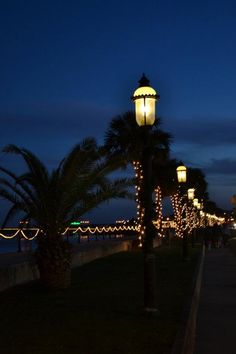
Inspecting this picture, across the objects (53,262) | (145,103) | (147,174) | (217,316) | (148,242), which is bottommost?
(217,316)

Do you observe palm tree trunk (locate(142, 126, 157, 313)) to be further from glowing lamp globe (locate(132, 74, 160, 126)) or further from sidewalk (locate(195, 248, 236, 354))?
sidewalk (locate(195, 248, 236, 354))

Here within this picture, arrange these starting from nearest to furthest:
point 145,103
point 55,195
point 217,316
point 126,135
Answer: point 145,103 < point 217,316 < point 55,195 < point 126,135

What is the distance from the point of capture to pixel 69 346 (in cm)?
833

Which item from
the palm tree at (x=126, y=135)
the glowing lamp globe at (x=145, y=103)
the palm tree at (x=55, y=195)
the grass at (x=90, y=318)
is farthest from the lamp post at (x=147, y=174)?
the palm tree at (x=126, y=135)

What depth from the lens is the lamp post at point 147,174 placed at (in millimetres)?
11117

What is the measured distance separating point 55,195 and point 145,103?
4390 mm

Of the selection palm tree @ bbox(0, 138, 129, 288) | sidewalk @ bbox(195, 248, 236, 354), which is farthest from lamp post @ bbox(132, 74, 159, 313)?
palm tree @ bbox(0, 138, 129, 288)

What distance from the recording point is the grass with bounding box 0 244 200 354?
8.38 meters

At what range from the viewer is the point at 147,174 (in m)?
11.2

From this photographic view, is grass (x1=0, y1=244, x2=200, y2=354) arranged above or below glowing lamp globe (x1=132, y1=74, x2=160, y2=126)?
below

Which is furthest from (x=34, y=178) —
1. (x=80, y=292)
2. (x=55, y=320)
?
(x=55, y=320)

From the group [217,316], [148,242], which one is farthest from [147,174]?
[217,316]

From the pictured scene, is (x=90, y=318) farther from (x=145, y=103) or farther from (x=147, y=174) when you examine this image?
(x=145, y=103)

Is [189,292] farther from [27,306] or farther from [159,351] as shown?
[159,351]
